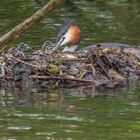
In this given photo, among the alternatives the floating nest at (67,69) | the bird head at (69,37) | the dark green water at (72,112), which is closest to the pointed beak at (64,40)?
the bird head at (69,37)

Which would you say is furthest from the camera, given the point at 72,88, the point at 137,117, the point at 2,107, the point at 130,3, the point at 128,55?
the point at 130,3

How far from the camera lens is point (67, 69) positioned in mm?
12797

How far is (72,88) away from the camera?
40.8ft

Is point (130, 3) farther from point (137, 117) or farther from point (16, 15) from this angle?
point (137, 117)

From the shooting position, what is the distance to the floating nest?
1263 cm

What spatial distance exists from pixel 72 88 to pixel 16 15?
28.3 ft

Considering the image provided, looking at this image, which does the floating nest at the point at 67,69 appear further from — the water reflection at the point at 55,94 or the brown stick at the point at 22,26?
the brown stick at the point at 22,26

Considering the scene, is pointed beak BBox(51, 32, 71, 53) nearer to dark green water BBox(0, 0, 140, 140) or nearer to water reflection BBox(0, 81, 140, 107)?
dark green water BBox(0, 0, 140, 140)

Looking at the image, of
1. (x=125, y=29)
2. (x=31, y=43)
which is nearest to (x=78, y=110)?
(x=31, y=43)

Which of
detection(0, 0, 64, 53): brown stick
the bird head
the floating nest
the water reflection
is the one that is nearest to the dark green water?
the water reflection

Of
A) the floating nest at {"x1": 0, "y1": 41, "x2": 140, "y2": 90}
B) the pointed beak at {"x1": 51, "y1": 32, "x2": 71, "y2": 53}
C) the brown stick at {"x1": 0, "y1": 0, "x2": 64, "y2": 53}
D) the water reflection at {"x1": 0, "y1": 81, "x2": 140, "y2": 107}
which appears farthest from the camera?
the pointed beak at {"x1": 51, "y1": 32, "x2": 71, "y2": 53}

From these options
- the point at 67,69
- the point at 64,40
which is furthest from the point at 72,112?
the point at 64,40

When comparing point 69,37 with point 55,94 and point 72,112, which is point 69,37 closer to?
point 55,94

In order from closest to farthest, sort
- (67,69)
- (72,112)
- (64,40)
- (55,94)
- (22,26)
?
(72,112) < (55,94) < (22,26) < (67,69) < (64,40)
